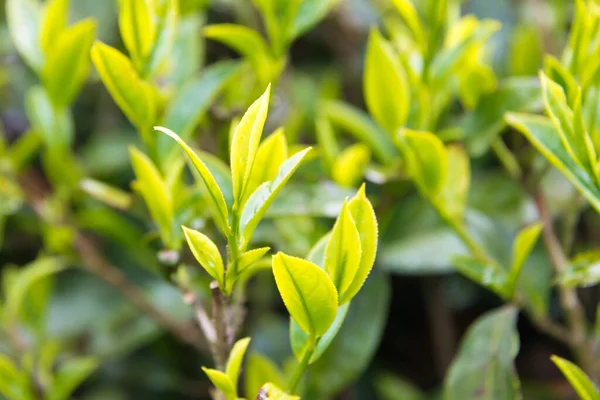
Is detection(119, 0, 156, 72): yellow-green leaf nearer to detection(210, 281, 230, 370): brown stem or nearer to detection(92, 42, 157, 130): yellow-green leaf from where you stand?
detection(92, 42, 157, 130): yellow-green leaf

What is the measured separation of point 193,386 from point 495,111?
1.83 feet

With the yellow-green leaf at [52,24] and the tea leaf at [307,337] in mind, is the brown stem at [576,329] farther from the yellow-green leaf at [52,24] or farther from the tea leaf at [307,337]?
the yellow-green leaf at [52,24]

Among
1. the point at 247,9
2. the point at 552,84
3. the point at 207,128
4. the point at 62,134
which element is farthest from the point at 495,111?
the point at 247,9

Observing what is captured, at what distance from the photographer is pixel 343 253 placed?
0.39 metres

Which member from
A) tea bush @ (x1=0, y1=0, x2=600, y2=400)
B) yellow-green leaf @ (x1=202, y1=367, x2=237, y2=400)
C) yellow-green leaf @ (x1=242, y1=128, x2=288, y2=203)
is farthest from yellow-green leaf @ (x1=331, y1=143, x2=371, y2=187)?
yellow-green leaf @ (x1=202, y1=367, x2=237, y2=400)

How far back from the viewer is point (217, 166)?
516 millimetres

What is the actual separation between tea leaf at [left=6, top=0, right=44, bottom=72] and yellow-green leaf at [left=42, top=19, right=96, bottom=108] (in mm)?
26

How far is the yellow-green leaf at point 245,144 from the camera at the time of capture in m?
0.36

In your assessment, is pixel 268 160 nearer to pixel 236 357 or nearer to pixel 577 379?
pixel 236 357

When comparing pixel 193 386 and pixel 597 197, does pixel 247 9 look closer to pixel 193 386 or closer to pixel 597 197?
pixel 193 386

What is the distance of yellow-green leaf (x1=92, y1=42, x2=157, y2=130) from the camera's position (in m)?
0.46

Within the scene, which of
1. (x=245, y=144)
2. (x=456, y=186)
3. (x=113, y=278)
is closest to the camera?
(x=245, y=144)

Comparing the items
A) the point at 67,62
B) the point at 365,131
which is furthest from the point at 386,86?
the point at 67,62

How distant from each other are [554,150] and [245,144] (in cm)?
24
